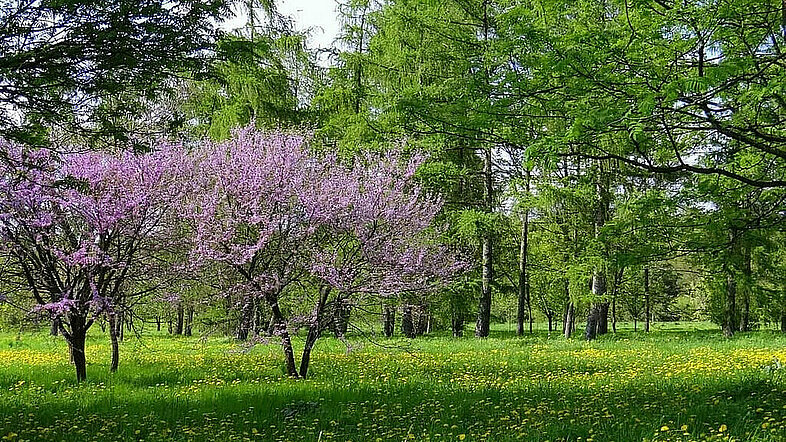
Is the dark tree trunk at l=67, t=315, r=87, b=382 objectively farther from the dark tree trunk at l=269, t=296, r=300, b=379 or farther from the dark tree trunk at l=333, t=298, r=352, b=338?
the dark tree trunk at l=333, t=298, r=352, b=338

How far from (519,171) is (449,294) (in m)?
4.55

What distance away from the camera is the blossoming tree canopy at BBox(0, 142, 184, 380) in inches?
334

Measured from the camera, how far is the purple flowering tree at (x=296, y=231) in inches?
368

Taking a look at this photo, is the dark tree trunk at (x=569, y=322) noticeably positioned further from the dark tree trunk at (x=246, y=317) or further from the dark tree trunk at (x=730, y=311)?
the dark tree trunk at (x=246, y=317)

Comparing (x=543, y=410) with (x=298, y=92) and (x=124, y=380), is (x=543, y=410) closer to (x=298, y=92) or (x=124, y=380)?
(x=124, y=380)

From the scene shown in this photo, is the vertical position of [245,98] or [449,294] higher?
[245,98]

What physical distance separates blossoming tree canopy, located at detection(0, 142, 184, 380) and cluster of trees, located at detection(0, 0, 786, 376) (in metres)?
0.09

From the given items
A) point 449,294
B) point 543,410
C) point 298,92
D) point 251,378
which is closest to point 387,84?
point 298,92

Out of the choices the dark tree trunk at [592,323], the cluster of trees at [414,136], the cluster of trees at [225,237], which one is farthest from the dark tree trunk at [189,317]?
the dark tree trunk at [592,323]

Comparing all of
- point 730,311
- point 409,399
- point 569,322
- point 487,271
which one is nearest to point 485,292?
point 487,271

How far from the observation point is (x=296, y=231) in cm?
965

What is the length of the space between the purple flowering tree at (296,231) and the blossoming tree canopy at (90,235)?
0.61m

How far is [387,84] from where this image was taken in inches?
757

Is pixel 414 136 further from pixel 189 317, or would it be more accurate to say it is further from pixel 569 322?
pixel 189 317
